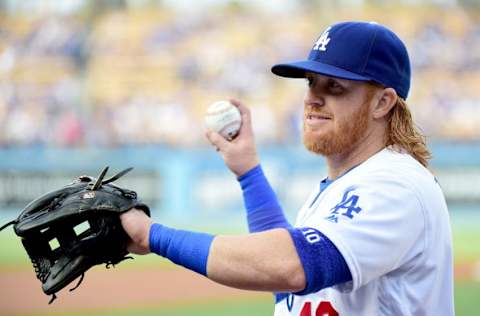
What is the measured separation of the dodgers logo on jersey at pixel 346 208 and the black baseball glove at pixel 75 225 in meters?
0.51

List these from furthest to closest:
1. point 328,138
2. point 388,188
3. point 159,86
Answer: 1. point 159,86
2. point 328,138
3. point 388,188

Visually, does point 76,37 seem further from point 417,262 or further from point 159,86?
point 417,262

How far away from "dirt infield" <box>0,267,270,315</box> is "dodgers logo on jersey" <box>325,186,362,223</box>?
5621mm

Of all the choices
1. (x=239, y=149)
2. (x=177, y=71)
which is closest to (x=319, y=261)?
(x=239, y=149)

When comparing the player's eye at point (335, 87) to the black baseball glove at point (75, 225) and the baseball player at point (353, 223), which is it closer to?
the baseball player at point (353, 223)

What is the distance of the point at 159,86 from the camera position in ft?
48.6

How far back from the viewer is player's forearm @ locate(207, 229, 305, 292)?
1860mm

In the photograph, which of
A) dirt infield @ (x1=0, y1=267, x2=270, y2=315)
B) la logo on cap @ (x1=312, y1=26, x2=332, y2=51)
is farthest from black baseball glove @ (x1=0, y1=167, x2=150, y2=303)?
dirt infield @ (x1=0, y1=267, x2=270, y2=315)

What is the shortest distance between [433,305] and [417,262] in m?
0.14

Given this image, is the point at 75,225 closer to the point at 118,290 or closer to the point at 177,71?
the point at 118,290

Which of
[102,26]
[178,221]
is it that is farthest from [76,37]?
[178,221]

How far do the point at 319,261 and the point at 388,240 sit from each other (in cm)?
20

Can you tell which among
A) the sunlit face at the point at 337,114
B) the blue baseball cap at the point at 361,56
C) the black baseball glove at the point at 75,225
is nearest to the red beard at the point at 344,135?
the sunlit face at the point at 337,114

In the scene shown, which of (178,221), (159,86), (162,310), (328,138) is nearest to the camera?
(328,138)
